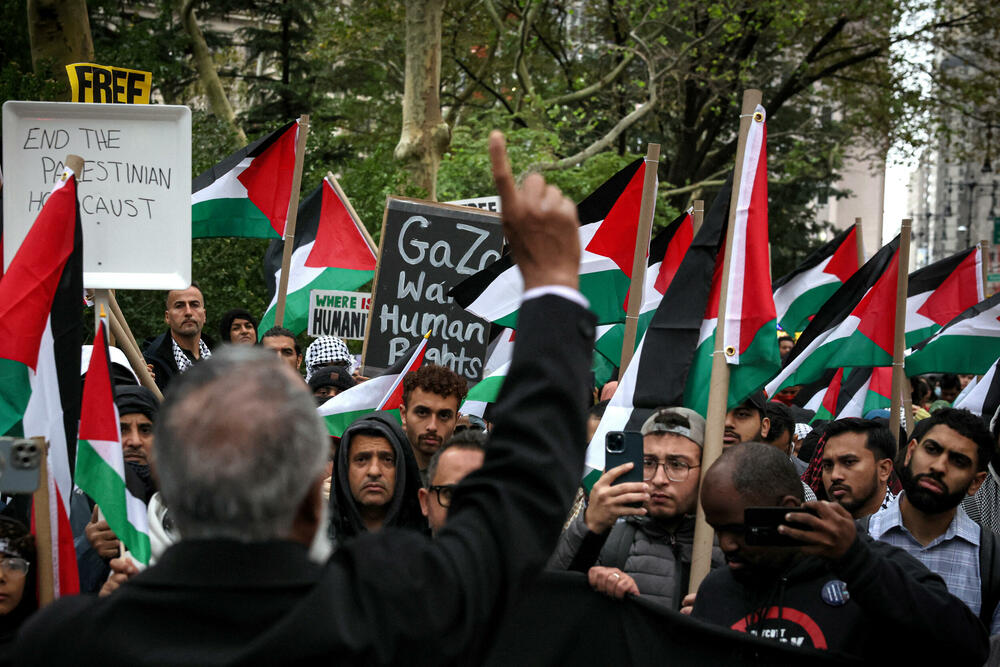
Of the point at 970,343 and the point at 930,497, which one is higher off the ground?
the point at 970,343

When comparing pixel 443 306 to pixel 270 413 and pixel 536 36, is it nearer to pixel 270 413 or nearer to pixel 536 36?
pixel 270 413

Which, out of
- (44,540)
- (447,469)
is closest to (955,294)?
(447,469)

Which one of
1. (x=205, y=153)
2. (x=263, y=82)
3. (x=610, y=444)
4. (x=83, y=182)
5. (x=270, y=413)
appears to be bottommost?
(x=610, y=444)

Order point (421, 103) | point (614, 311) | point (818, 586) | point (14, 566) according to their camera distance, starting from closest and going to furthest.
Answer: point (818, 586), point (14, 566), point (614, 311), point (421, 103)

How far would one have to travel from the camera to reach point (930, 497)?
4.21m

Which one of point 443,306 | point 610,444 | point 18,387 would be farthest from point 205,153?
point 610,444

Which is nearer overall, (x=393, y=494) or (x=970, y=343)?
(x=393, y=494)

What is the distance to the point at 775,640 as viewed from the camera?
2.87 meters

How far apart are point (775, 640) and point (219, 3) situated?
19556mm

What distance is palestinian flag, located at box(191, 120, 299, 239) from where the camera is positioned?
7906 millimetres

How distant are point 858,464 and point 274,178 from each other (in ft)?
15.1

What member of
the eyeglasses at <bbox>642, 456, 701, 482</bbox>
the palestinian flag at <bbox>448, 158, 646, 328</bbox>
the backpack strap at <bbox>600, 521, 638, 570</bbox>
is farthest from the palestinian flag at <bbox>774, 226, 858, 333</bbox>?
the backpack strap at <bbox>600, 521, 638, 570</bbox>

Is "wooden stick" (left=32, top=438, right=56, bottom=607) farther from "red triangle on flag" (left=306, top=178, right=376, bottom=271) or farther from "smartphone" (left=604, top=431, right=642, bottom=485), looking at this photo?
"red triangle on flag" (left=306, top=178, right=376, bottom=271)

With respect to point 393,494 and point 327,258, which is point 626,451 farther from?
point 327,258
